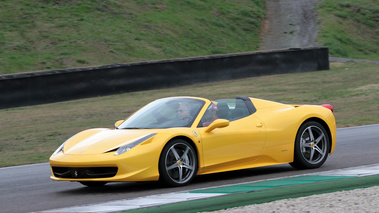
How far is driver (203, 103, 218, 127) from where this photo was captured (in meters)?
7.80

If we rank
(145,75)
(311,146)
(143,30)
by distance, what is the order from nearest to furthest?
(311,146)
(145,75)
(143,30)

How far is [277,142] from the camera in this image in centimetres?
822

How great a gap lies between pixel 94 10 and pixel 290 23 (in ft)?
45.3

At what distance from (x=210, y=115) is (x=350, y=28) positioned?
37205mm

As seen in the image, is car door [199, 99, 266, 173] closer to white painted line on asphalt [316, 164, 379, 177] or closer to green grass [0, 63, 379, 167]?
white painted line on asphalt [316, 164, 379, 177]

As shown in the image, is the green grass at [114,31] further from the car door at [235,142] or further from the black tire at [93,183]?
the car door at [235,142]

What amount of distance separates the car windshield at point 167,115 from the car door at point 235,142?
319mm

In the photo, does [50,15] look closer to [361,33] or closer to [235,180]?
[361,33]

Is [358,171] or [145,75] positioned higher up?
[145,75]

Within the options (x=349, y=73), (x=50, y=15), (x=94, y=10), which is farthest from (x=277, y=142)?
(x=94, y=10)

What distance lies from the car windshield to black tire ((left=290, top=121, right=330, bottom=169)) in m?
1.48

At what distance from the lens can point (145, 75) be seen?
21734mm

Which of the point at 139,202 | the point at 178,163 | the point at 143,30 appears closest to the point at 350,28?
the point at 143,30

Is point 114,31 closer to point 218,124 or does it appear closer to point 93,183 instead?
point 93,183
